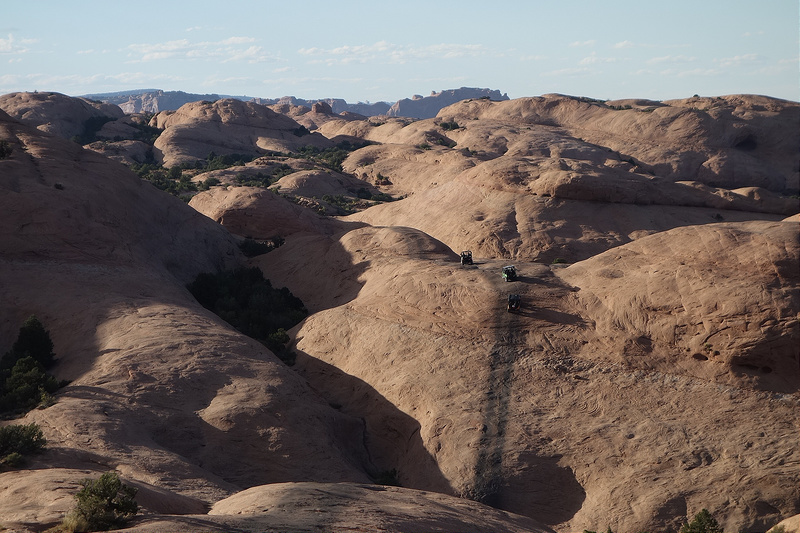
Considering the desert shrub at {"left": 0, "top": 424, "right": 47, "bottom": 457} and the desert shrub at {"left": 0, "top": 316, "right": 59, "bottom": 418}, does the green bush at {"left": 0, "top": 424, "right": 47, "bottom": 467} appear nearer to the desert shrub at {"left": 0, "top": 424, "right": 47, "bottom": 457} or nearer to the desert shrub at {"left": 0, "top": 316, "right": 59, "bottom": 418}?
the desert shrub at {"left": 0, "top": 424, "right": 47, "bottom": 457}

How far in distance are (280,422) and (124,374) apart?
188 inches

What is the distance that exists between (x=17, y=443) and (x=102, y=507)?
18.7 ft

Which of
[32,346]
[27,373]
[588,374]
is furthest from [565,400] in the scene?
[32,346]

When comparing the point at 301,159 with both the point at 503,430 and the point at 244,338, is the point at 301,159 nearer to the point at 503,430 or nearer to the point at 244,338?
the point at 244,338

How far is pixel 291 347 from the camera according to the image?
1032 inches

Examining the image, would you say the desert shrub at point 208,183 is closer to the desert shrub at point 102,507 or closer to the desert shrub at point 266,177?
the desert shrub at point 266,177

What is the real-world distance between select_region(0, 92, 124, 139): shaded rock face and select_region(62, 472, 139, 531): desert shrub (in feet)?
250

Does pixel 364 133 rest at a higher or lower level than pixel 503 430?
higher

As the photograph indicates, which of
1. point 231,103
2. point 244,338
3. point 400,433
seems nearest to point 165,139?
point 231,103

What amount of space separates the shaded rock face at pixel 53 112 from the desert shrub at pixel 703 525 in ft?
257

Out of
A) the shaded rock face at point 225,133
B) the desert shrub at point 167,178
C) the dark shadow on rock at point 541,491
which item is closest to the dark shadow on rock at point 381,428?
the dark shadow on rock at point 541,491

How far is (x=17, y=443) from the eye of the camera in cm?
1457

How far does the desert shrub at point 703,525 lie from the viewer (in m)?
15.5

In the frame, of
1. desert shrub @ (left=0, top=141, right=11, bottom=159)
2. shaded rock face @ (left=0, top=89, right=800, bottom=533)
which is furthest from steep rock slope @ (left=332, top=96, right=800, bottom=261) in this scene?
desert shrub @ (left=0, top=141, right=11, bottom=159)
